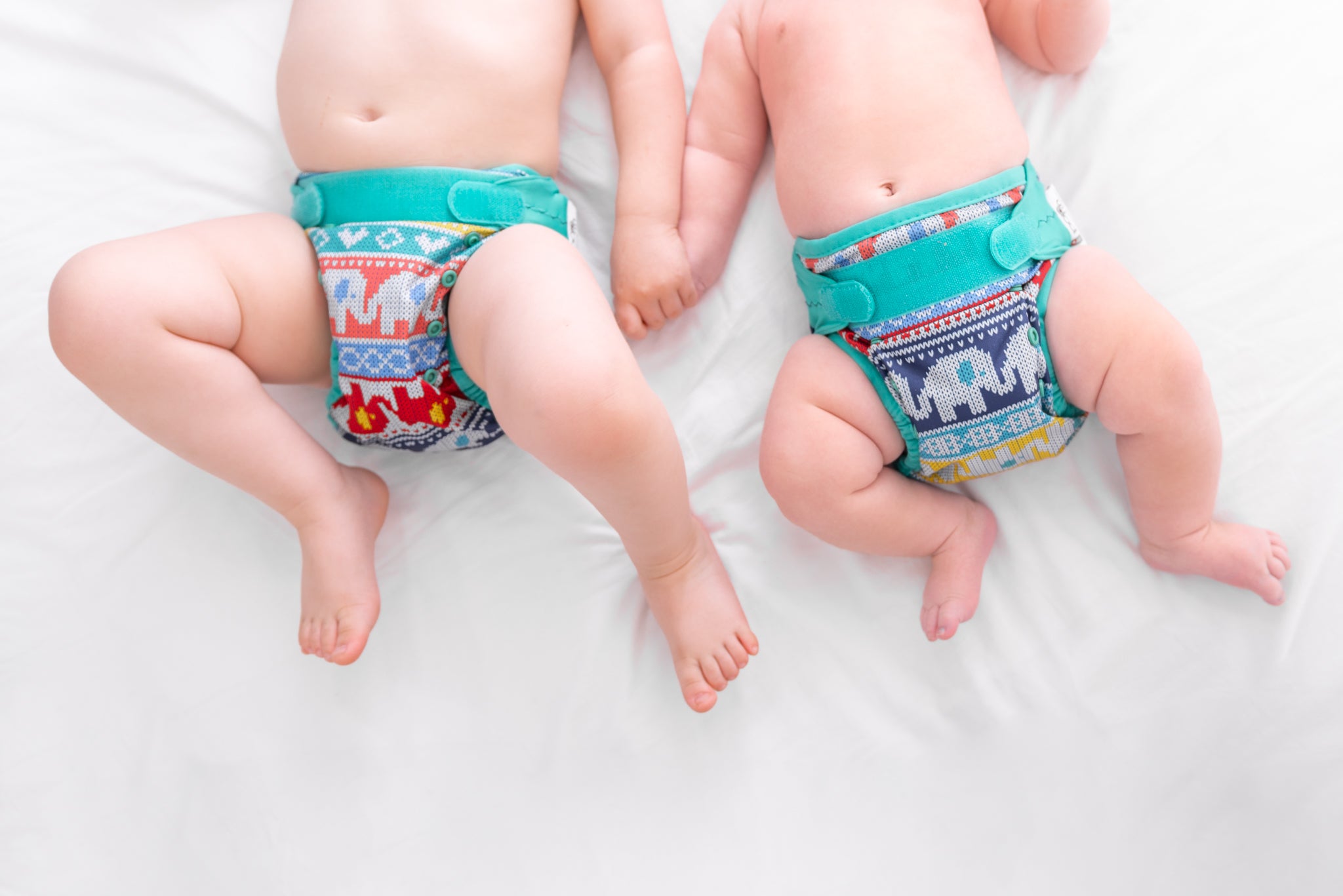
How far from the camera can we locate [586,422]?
0.81 metres

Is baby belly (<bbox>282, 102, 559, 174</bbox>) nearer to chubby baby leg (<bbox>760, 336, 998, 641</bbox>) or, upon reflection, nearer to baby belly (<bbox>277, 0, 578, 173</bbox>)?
baby belly (<bbox>277, 0, 578, 173</bbox>)

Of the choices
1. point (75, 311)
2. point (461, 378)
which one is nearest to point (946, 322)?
point (461, 378)

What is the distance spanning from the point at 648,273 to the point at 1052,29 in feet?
1.74

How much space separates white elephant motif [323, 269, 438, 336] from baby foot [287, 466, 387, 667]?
21 centimetres

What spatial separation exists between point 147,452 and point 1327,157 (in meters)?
Result: 1.45

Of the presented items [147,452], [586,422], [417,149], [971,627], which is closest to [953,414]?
[971,627]

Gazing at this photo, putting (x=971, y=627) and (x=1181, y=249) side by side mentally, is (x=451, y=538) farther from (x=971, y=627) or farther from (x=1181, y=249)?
(x=1181, y=249)

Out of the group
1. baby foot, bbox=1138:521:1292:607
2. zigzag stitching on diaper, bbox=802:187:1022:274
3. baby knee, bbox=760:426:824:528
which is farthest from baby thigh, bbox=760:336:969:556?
baby foot, bbox=1138:521:1292:607

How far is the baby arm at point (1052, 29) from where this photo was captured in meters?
0.96

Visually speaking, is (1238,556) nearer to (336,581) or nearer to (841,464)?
(841,464)

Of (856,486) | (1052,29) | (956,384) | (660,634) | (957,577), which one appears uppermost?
(1052,29)

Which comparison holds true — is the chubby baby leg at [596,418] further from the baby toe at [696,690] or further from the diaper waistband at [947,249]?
the diaper waistband at [947,249]

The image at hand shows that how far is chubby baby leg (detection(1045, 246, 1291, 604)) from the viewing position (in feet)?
2.85

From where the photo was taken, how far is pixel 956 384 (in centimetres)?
91
